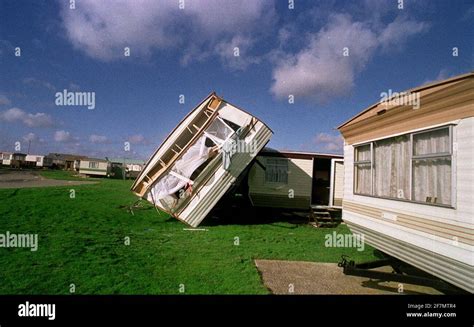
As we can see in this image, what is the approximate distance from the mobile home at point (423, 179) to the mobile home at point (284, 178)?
768cm

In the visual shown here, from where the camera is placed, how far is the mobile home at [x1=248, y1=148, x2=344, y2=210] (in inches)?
570

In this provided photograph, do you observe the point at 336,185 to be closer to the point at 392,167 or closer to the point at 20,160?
the point at 392,167

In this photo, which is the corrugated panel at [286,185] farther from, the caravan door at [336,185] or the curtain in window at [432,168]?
the curtain in window at [432,168]

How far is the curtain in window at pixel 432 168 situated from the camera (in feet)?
14.2

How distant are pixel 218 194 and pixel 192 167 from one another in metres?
1.40

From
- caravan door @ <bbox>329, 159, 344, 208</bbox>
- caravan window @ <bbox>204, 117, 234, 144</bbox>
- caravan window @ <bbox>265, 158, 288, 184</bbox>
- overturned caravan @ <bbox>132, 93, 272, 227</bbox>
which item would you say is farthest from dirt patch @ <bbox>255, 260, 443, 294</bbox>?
caravan window @ <bbox>265, 158, 288, 184</bbox>

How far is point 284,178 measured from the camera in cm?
1470

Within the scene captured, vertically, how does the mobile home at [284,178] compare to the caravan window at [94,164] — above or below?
below

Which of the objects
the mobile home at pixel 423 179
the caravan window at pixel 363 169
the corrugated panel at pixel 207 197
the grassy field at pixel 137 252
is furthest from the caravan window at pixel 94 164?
the mobile home at pixel 423 179
